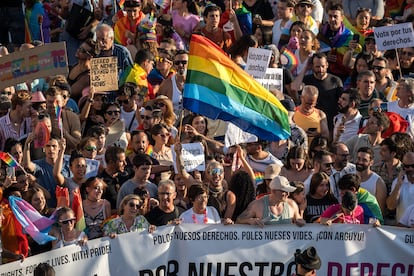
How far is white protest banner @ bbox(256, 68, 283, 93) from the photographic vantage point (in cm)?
1931

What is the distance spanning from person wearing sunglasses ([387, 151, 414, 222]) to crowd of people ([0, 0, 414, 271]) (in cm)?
1

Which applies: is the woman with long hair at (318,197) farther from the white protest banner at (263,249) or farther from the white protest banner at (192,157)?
the white protest banner at (192,157)

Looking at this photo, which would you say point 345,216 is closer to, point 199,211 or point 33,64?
point 199,211

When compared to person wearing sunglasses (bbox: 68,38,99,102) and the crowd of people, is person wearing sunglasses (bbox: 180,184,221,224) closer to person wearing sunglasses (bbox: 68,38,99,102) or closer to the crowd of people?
the crowd of people

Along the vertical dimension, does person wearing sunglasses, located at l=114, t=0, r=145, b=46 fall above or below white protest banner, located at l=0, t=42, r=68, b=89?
above

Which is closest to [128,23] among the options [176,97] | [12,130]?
[176,97]

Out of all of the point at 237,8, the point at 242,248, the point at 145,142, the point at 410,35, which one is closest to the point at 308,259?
the point at 242,248

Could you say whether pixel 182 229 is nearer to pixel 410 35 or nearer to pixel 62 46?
pixel 62 46

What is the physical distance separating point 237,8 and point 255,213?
6.41 meters

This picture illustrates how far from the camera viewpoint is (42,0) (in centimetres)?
2269

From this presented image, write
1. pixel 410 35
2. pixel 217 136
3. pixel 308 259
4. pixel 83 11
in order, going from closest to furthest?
pixel 308 259
pixel 217 136
pixel 410 35
pixel 83 11

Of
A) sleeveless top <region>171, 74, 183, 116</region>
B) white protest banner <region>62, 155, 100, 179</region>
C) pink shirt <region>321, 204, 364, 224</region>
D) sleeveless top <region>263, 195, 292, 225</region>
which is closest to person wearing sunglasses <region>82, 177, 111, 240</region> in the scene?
white protest banner <region>62, 155, 100, 179</region>

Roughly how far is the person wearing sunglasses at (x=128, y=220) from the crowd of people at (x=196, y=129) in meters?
0.01

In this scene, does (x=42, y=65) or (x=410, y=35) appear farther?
(x=410, y=35)
